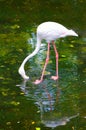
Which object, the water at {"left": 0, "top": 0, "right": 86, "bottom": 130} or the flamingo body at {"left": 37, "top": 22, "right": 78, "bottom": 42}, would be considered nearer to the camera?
the water at {"left": 0, "top": 0, "right": 86, "bottom": 130}

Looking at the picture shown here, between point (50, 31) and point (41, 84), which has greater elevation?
point (50, 31)

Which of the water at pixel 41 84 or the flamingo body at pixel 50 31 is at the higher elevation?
the flamingo body at pixel 50 31

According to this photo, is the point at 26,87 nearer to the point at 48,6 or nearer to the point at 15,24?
the point at 15,24

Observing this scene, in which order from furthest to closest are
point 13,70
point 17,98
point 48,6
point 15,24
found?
point 48,6, point 15,24, point 13,70, point 17,98

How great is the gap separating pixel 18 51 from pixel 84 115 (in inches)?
137

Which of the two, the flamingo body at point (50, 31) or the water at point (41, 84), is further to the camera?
the flamingo body at point (50, 31)

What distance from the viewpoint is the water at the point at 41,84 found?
659 centimetres

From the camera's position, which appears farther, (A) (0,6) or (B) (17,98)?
(A) (0,6)

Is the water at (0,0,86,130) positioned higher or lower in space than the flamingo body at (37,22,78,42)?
lower

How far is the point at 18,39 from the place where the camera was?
10.8 metres

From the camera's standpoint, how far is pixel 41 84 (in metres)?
7.91

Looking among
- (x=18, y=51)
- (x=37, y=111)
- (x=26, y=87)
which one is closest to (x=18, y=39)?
(x=18, y=51)

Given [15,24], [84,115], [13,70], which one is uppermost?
[15,24]

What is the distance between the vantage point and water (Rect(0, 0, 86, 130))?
21.6ft
